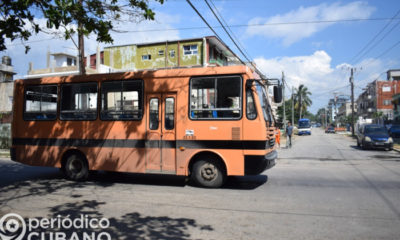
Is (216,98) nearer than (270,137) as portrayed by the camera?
Yes

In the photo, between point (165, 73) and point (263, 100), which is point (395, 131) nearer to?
point (263, 100)

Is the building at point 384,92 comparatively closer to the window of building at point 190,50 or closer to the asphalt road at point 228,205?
the window of building at point 190,50

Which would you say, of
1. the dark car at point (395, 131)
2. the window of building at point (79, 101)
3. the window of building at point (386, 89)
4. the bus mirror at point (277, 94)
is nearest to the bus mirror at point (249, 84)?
the bus mirror at point (277, 94)

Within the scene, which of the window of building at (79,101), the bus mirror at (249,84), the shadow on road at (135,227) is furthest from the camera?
the window of building at (79,101)

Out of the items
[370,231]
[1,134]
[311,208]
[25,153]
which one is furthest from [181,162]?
[1,134]

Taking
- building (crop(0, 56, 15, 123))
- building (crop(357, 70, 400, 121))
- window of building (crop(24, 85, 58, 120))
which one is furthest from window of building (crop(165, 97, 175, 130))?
building (crop(357, 70, 400, 121))

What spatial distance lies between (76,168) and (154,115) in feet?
10.3

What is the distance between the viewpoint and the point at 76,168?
9.11m

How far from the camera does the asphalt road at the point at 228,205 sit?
4.73 metres

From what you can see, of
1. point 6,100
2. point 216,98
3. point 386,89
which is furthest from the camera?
point 386,89

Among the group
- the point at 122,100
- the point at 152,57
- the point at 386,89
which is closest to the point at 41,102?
the point at 122,100

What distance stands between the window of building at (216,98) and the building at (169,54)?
27687 millimetres

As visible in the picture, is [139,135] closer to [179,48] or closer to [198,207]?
[198,207]

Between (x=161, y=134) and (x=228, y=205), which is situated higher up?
(x=161, y=134)
